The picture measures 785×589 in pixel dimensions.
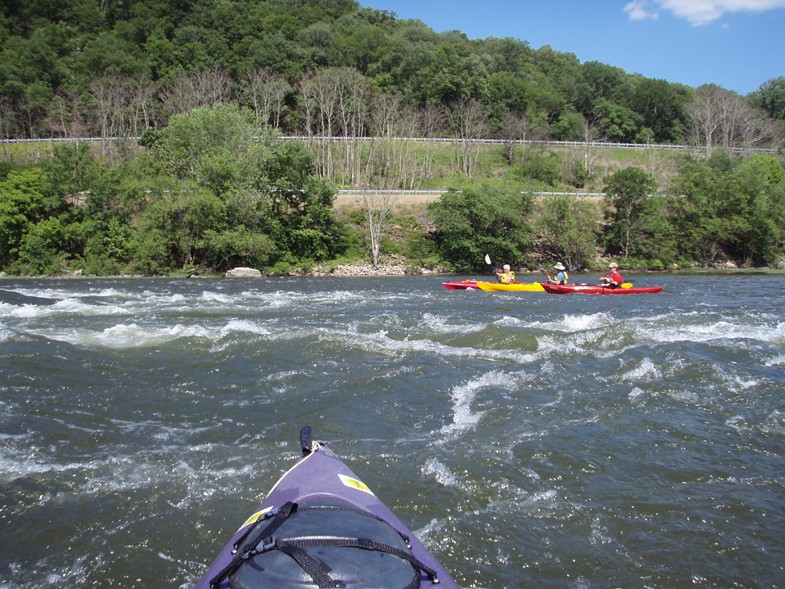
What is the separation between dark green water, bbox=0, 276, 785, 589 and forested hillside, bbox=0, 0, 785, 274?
2152cm

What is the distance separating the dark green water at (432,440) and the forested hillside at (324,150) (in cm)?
2152

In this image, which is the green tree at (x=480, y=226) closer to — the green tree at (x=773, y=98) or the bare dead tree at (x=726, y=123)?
the bare dead tree at (x=726, y=123)

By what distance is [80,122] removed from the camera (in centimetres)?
5291

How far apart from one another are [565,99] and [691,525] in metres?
74.6

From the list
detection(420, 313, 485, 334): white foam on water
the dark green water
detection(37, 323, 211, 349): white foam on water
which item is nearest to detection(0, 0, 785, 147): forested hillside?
detection(420, 313, 485, 334): white foam on water

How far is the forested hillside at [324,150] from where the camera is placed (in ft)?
107

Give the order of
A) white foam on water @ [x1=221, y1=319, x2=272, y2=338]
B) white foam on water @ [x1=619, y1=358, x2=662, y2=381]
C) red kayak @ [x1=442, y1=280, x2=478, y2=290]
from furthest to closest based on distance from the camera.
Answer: red kayak @ [x1=442, y1=280, x2=478, y2=290]
white foam on water @ [x1=221, y1=319, x2=272, y2=338]
white foam on water @ [x1=619, y1=358, x2=662, y2=381]

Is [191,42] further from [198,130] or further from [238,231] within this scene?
[238,231]

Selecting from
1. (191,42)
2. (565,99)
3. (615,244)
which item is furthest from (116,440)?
(565,99)

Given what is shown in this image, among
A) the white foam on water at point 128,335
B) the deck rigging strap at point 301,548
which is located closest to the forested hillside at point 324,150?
the white foam on water at point 128,335

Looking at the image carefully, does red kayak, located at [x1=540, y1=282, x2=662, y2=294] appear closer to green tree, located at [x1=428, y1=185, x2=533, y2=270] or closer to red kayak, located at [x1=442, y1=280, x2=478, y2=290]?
red kayak, located at [x1=442, y1=280, x2=478, y2=290]

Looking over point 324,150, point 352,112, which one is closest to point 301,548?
point 324,150

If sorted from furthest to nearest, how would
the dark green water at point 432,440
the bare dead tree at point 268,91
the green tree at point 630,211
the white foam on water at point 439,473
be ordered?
the bare dead tree at point 268,91
the green tree at point 630,211
the white foam on water at point 439,473
the dark green water at point 432,440

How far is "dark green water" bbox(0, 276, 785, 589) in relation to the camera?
14.9 feet
